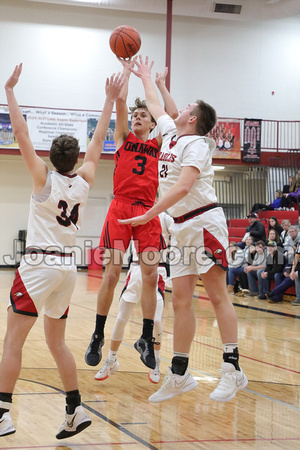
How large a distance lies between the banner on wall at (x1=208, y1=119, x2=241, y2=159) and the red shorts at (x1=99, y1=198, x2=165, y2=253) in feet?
45.6

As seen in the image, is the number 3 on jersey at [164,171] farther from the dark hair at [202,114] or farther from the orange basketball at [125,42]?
the orange basketball at [125,42]

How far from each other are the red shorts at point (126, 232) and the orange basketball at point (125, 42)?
1.32 metres

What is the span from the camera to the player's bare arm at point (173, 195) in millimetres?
3734

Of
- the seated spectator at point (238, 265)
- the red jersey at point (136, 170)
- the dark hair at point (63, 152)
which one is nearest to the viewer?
the dark hair at point (63, 152)

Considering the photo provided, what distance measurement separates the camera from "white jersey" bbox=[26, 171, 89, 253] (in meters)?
3.46

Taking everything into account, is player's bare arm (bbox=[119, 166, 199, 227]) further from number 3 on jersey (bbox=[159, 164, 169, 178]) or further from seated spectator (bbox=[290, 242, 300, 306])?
seated spectator (bbox=[290, 242, 300, 306])

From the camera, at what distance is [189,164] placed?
3.94 metres

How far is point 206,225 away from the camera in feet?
13.5

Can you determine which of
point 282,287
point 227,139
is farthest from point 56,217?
point 227,139

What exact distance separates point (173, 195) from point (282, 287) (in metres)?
8.32

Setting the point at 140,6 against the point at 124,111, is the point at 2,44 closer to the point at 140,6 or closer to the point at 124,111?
the point at 140,6

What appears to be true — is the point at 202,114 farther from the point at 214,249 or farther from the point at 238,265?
the point at 238,265

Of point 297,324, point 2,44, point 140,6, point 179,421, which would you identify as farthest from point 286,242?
point 2,44

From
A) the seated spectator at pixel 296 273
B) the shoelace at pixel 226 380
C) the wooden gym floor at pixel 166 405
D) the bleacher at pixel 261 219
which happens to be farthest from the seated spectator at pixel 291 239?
the shoelace at pixel 226 380
